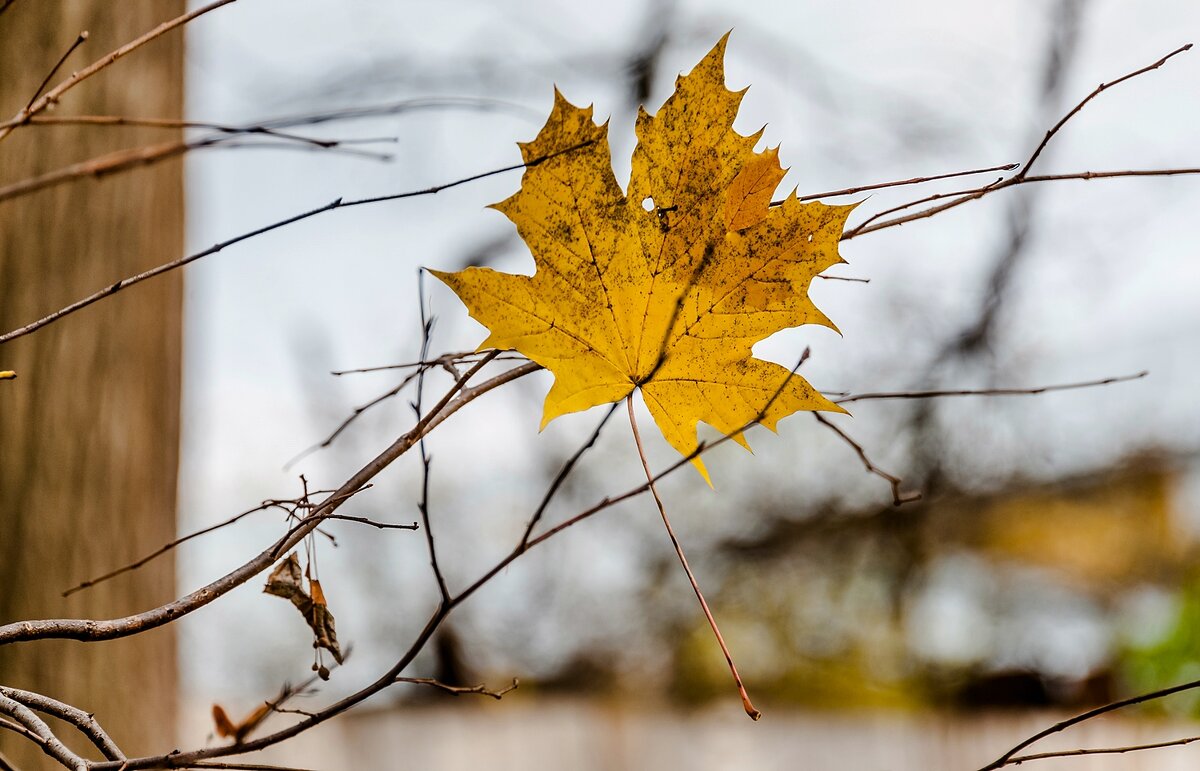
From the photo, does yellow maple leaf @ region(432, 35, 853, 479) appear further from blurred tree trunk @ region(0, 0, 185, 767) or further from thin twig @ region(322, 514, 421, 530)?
blurred tree trunk @ region(0, 0, 185, 767)

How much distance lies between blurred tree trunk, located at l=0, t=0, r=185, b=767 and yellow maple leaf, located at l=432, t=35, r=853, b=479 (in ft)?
2.00

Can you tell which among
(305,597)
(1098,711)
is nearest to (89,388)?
(305,597)

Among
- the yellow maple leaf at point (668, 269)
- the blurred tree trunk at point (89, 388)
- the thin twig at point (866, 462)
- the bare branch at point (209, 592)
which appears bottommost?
the bare branch at point (209, 592)

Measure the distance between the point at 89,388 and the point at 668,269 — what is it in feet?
2.60

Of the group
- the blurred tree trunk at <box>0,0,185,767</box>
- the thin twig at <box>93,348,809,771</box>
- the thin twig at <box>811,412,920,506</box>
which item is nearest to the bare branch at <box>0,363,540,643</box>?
the thin twig at <box>93,348,809,771</box>

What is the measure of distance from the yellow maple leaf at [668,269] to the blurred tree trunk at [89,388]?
61 centimetres

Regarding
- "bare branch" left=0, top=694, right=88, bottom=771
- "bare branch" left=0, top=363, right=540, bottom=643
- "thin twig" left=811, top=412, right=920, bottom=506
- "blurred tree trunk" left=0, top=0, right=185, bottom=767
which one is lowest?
"bare branch" left=0, top=694, right=88, bottom=771

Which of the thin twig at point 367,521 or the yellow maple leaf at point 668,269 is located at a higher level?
the yellow maple leaf at point 668,269

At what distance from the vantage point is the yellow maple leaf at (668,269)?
21 centimetres

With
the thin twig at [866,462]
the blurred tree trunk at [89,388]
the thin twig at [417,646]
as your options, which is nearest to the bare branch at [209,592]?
the thin twig at [417,646]

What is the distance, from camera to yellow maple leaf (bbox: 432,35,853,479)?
0.68ft

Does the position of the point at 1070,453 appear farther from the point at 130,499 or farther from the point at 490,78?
the point at 130,499

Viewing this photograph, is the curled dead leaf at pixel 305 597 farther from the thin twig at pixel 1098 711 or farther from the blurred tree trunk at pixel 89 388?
the blurred tree trunk at pixel 89 388

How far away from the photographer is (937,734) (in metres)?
1.40
